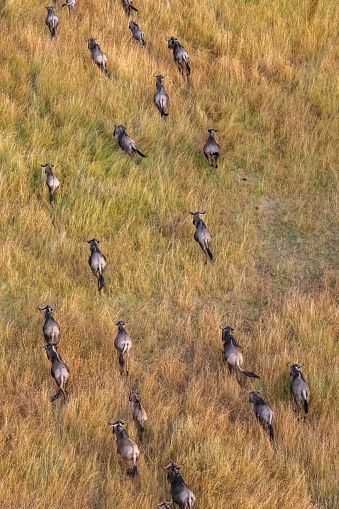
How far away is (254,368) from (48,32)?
269 inches

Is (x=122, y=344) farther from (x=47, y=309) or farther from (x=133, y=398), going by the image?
(x=47, y=309)

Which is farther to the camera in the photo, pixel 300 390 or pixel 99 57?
pixel 99 57

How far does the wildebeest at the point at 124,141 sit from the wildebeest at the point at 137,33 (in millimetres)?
2429

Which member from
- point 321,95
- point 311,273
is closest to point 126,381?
point 311,273

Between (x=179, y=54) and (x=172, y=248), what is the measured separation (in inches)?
153

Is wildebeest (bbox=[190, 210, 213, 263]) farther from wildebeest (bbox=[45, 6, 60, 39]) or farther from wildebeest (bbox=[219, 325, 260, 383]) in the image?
wildebeest (bbox=[45, 6, 60, 39])

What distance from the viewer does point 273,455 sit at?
4961mm

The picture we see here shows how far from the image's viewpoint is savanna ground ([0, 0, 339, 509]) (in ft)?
15.8

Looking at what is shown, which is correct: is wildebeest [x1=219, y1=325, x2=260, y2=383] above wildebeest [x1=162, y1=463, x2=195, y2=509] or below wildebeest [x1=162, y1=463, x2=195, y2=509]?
below

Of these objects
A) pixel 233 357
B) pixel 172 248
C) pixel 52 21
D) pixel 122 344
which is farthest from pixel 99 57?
pixel 233 357

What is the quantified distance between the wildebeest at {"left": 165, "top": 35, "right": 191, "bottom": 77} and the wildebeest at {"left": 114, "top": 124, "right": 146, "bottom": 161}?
189 cm

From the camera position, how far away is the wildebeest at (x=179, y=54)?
969cm

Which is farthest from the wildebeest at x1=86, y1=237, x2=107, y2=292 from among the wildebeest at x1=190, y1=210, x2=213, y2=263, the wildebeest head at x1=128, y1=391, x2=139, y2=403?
the wildebeest head at x1=128, y1=391, x2=139, y2=403

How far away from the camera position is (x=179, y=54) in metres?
9.72
